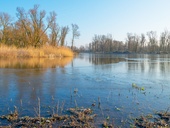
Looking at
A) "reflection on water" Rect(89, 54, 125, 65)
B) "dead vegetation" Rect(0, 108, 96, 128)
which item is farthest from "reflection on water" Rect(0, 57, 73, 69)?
"dead vegetation" Rect(0, 108, 96, 128)

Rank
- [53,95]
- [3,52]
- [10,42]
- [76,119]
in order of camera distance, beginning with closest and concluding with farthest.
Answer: [76,119], [53,95], [3,52], [10,42]

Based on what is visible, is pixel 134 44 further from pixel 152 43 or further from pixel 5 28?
pixel 5 28

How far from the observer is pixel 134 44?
292ft

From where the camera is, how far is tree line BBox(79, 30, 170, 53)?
272 ft

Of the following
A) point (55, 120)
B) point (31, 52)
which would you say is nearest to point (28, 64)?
point (31, 52)

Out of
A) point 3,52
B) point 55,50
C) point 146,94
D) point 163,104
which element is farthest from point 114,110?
point 55,50

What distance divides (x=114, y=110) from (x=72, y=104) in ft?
4.46

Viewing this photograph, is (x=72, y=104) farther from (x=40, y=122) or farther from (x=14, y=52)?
(x=14, y=52)

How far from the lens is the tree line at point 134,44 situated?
83.0 metres

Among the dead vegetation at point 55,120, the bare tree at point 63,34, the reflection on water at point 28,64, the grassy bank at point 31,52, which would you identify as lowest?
the dead vegetation at point 55,120

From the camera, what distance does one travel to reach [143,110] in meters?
5.38

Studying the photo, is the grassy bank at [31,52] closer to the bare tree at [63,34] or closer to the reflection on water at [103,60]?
the reflection on water at [103,60]

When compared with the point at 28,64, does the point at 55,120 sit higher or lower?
lower

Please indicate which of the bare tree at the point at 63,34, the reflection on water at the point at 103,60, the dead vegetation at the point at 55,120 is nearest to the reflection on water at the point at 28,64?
the reflection on water at the point at 103,60
